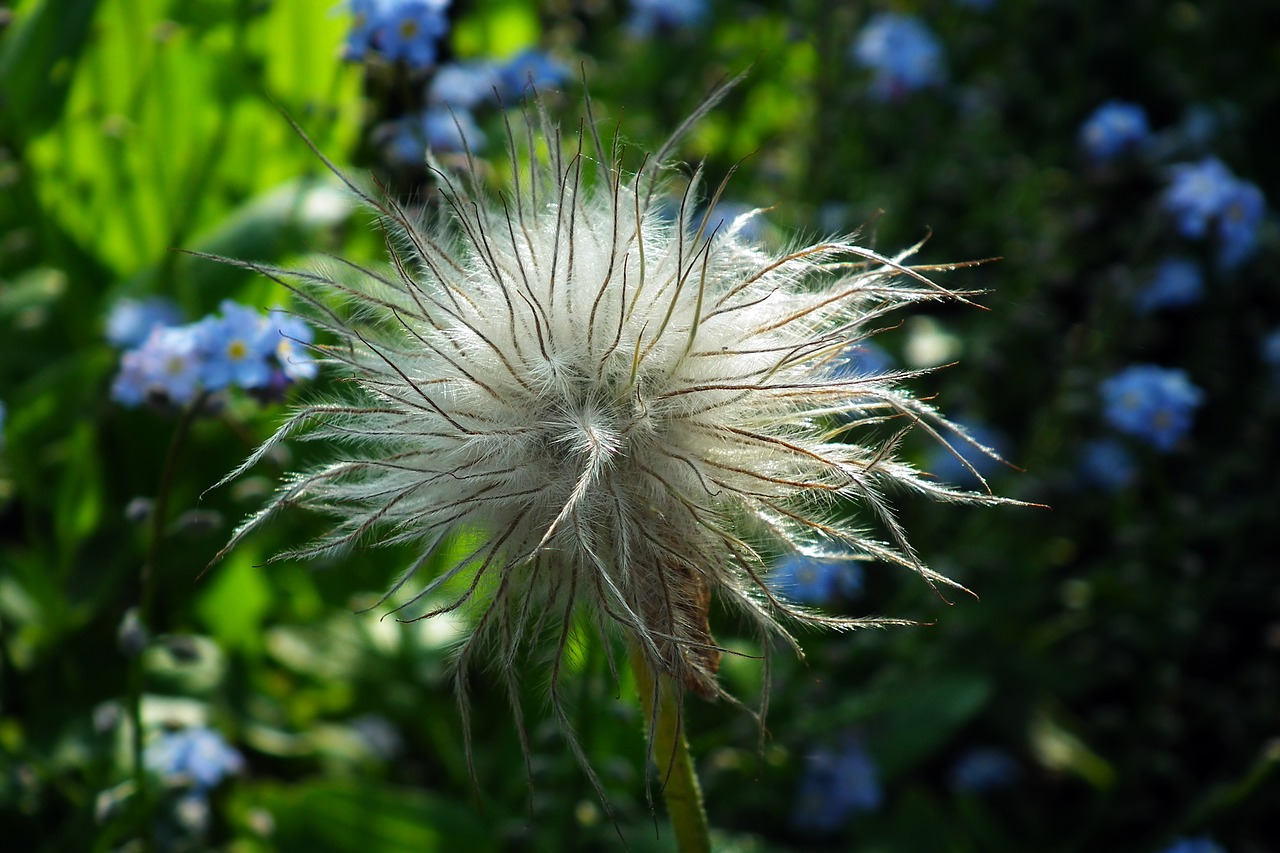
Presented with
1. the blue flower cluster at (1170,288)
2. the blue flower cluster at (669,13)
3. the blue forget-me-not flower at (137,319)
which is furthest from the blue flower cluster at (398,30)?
the blue flower cluster at (1170,288)

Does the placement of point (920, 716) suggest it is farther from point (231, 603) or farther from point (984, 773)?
point (231, 603)

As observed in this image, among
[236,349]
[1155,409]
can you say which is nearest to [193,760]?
[236,349]

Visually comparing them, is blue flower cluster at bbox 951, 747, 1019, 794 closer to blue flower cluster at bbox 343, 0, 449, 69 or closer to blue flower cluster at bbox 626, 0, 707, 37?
blue flower cluster at bbox 343, 0, 449, 69

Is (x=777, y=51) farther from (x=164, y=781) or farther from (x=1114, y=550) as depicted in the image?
(x=164, y=781)

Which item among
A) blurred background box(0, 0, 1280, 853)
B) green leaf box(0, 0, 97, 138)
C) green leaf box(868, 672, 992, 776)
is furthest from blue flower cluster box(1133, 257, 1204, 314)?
green leaf box(0, 0, 97, 138)

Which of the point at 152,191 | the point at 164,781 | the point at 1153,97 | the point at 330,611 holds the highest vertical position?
the point at 1153,97

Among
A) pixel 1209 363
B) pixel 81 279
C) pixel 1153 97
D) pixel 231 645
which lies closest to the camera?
pixel 231 645

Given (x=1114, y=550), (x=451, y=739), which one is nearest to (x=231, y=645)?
(x=451, y=739)
